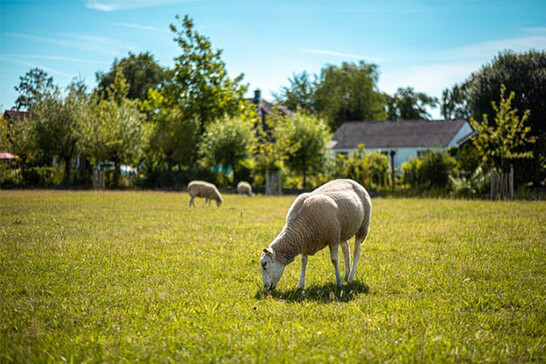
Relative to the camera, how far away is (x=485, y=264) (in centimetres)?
803

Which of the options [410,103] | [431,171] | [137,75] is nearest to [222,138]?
[431,171]

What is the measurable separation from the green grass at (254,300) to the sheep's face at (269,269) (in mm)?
190

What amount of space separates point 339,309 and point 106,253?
535cm

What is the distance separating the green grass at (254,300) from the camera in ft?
14.8

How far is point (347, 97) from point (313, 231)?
70.6 metres

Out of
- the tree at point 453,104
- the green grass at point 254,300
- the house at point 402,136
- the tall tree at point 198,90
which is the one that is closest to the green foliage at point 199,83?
the tall tree at point 198,90

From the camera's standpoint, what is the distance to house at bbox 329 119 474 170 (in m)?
51.8

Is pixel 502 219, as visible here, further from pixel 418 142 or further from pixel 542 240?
pixel 418 142

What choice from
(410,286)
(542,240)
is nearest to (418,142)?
(542,240)

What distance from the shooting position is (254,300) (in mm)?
6133

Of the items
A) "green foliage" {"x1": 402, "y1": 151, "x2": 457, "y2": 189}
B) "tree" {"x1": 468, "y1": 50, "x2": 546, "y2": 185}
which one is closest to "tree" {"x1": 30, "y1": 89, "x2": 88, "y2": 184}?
"green foliage" {"x1": 402, "y1": 151, "x2": 457, "y2": 189}

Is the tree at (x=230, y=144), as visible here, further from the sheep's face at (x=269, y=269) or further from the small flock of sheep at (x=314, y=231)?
the sheep's face at (x=269, y=269)

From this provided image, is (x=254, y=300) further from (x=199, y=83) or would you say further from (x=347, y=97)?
(x=347, y=97)

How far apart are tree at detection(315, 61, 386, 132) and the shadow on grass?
2558 inches
